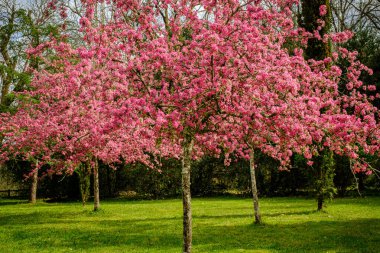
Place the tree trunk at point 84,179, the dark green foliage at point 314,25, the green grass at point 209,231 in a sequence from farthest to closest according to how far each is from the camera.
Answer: the tree trunk at point 84,179
the dark green foliage at point 314,25
the green grass at point 209,231

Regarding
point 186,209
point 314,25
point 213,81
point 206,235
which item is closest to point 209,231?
point 206,235

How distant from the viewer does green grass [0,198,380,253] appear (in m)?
10.9

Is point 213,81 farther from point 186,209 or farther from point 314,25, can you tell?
point 314,25

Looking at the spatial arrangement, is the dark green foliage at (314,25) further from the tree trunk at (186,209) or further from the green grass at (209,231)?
the tree trunk at (186,209)

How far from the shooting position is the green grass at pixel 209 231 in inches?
430

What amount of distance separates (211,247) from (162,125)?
5029 mm

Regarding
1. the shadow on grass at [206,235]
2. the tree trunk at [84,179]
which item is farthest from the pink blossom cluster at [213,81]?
the tree trunk at [84,179]

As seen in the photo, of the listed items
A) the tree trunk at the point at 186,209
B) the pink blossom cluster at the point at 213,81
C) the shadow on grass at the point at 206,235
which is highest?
the pink blossom cluster at the point at 213,81

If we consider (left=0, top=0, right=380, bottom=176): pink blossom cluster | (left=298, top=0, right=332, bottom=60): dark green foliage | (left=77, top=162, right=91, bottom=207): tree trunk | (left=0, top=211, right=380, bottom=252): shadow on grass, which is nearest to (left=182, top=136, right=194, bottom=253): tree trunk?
(left=0, top=0, right=380, bottom=176): pink blossom cluster

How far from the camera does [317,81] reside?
866 cm

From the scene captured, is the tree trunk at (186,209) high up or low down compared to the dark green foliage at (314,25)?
down

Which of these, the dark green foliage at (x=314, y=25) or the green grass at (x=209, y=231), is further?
the dark green foliage at (x=314, y=25)

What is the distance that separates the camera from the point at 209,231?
517 inches

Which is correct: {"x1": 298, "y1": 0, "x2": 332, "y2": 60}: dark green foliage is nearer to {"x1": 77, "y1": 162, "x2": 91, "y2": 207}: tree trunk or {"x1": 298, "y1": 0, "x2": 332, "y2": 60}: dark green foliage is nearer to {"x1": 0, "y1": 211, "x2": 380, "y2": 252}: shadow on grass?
{"x1": 0, "y1": 211, "x2": 380, "y2": 252}: shadow on grass
